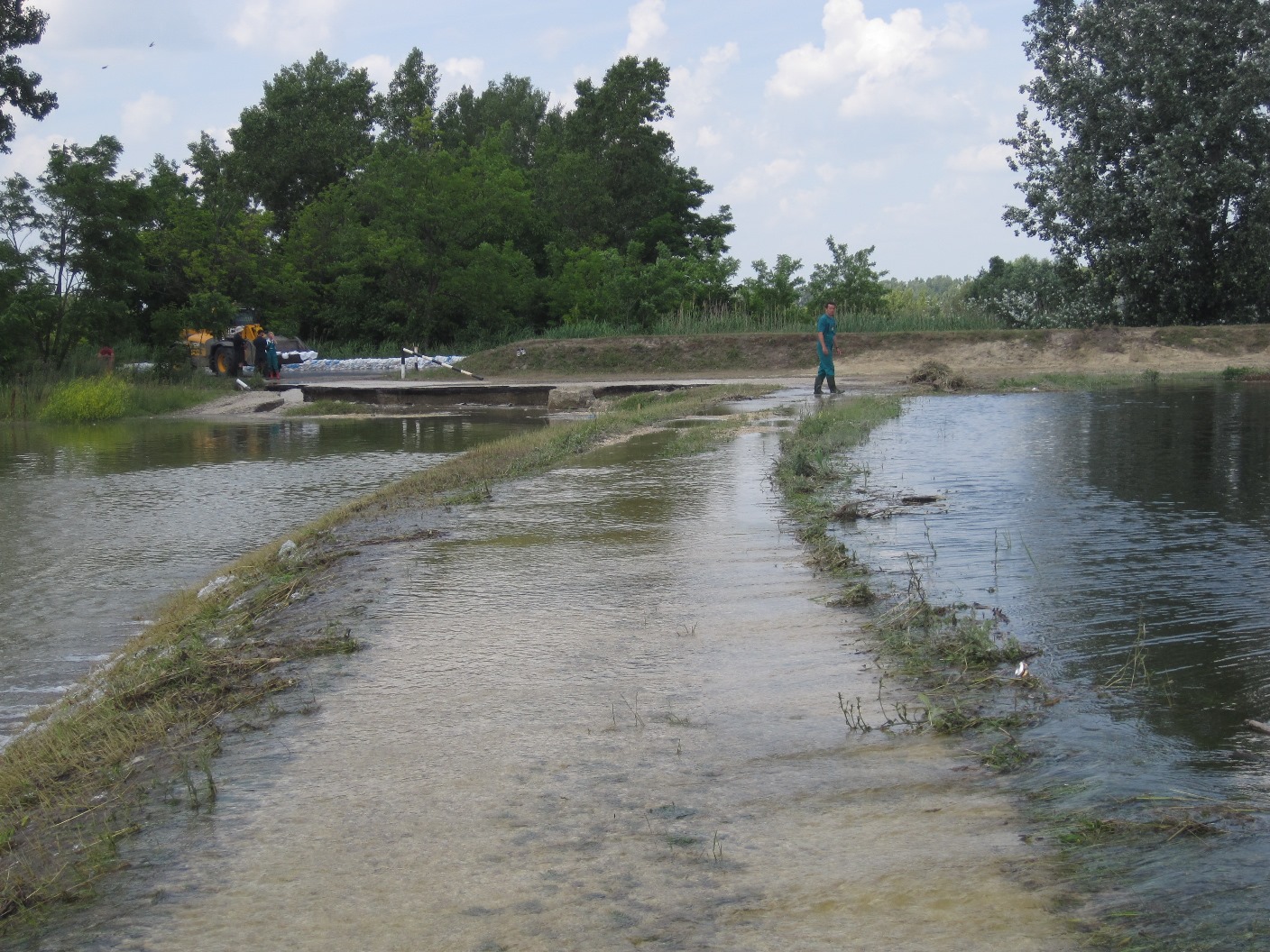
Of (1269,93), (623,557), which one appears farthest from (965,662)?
(1269,93)

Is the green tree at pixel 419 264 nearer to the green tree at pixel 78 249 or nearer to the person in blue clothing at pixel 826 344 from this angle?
the green tree at pixel 78 249

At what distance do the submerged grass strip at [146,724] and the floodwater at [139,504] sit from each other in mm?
624

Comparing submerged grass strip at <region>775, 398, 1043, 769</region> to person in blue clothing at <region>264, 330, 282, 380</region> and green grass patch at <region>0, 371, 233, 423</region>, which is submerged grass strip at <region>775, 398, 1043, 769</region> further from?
person in blue clothing at <region>264, 330, 282, 380</region>

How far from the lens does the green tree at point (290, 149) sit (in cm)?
6581

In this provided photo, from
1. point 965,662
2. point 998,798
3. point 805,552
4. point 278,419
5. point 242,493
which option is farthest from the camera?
point 278,419

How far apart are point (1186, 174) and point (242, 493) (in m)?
28.4

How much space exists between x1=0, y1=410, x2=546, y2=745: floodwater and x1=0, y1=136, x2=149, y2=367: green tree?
6914mm

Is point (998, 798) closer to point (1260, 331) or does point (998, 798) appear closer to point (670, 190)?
point (1260, 331)

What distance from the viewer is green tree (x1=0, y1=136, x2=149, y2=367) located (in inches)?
1318

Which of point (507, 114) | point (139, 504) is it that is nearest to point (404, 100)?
point (507, 114)

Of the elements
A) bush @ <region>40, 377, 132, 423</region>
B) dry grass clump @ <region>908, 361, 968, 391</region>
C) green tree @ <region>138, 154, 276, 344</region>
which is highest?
green tree @ <region>138, 154, 276, 344</region>

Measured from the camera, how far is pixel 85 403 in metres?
30.8

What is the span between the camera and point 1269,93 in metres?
32.4

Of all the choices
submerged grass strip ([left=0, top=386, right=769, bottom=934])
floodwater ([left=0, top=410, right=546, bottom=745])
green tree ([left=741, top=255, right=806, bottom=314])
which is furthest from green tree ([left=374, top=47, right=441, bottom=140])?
submerged grass strip ([left=0, top=386, right=769, bottom=934])
